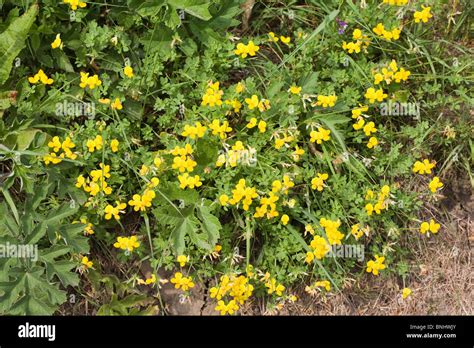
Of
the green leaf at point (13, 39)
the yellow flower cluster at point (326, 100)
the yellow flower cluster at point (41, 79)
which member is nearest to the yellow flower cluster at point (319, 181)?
the yellow flower cluster at point (326, 100)

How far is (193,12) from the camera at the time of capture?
11.7 feet

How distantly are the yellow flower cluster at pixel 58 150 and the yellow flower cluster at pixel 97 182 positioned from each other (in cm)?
13

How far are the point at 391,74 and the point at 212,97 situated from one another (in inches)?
42.0

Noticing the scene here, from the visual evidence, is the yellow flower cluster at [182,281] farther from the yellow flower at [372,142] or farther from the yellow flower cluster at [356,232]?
Result: the yellow flower at [372,142]

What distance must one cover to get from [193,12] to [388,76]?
1.19 meters

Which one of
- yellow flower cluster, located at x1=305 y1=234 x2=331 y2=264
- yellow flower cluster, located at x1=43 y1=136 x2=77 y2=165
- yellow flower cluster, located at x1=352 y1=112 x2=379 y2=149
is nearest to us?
yellow flower cluster, located at x1=43 y1=136 x2=77 y2=165

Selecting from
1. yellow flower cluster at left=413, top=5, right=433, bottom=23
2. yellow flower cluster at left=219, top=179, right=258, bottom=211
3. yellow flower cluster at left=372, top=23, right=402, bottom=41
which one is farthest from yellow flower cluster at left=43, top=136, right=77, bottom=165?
yellow flower cluster at left=413, top=5, right=433, bottom=23

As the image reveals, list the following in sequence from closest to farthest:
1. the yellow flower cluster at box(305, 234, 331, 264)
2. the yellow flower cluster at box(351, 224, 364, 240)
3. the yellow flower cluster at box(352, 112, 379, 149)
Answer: the yellow flower cluster at box(305, 234, 331, 264), the yellow flower cluster at box(351, 224, 364, 240), the yellow flower cluster at box(352, 112, 379, 149)

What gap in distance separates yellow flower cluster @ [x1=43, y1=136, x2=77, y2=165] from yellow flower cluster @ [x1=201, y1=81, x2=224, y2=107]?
76 cm

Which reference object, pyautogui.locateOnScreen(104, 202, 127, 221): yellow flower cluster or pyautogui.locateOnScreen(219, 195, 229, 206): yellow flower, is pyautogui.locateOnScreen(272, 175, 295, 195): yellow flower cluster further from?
pyautogui.locateOnScreen(104, 202, 127, 221): yellow flower cluster

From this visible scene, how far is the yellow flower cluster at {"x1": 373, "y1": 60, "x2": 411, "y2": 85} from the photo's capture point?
3.69 m

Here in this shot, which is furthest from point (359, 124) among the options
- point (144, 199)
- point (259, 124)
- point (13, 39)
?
point (13, 39)

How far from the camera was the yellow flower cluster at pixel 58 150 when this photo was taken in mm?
3355

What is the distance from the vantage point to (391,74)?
3.69 m
